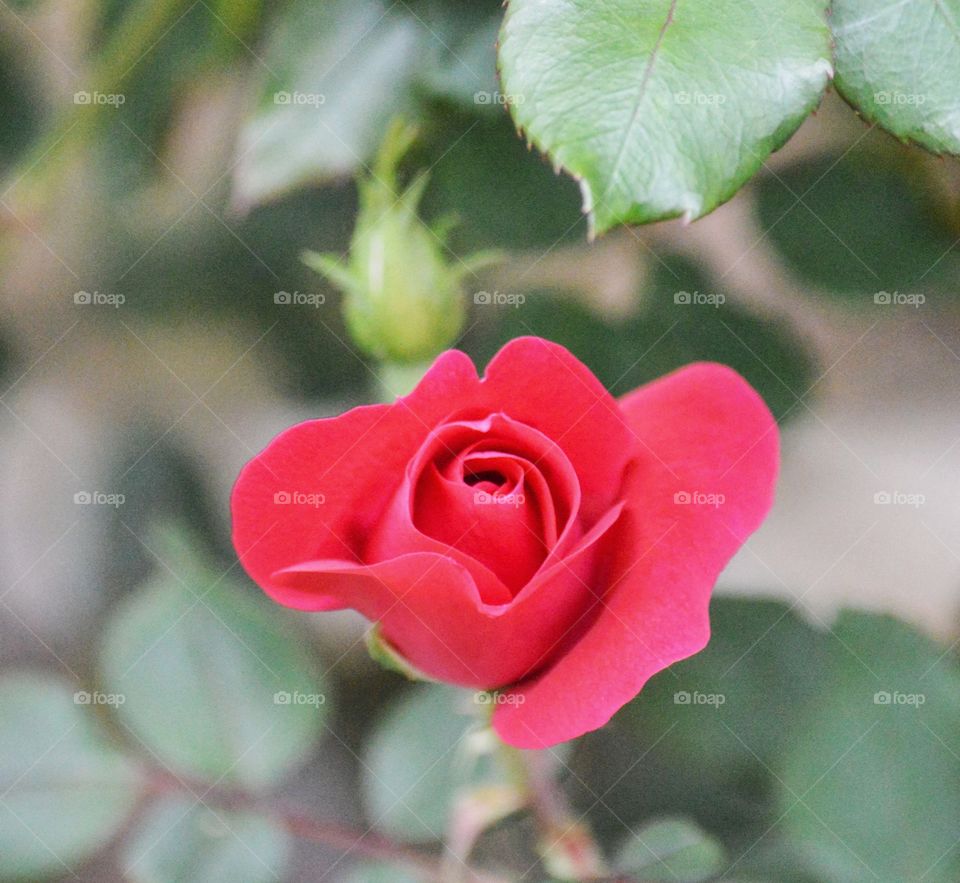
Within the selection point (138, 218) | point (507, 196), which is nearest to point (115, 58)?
point (138, 218)

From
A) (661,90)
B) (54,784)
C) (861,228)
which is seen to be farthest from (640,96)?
(54,784)

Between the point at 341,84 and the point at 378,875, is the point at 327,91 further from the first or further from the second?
the point at 378,875

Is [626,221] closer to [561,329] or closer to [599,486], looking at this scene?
[599,486]

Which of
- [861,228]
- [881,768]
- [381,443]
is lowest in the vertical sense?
[881,768]

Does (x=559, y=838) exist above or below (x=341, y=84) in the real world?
below

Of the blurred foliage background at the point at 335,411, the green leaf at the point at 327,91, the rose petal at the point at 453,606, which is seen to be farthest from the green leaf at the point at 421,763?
the green leaf at the point at 327,91

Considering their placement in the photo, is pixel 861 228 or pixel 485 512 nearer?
pixel 485 512

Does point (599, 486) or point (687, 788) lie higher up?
point (599, 486)
